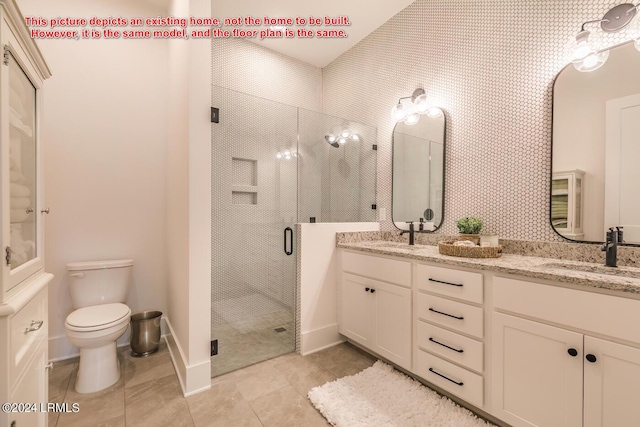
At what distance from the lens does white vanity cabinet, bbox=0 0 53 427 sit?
2.65 feet

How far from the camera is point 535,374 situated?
4.13 ft

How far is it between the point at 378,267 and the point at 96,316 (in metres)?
1.97

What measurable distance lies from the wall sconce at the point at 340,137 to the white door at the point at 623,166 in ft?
6.02

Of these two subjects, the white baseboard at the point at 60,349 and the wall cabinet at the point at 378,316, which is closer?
the wall cabinet at the point at 378,316

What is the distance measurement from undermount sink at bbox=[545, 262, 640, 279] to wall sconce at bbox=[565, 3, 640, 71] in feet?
3.66

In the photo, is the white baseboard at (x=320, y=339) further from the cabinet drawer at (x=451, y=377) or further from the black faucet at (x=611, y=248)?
the black faucet at (x=611, y=248)

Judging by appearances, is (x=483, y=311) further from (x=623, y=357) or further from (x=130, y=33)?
(x=130, y=33)

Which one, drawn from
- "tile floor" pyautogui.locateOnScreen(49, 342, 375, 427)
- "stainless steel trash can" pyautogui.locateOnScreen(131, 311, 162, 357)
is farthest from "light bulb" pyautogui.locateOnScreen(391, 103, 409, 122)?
"stainless steel trash can" pyautogui.locateOnScreen(131, 311, 162, 357)

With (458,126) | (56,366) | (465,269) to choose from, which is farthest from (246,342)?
(458,126)

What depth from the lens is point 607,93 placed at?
1524 millimetres

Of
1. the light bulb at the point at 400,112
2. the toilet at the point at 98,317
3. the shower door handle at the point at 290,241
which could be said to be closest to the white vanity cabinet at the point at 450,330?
the shower door handle at the point at 290,241

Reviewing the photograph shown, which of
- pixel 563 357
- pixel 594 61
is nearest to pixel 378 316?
pixel 563 357

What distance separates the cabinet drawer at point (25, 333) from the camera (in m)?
0.85

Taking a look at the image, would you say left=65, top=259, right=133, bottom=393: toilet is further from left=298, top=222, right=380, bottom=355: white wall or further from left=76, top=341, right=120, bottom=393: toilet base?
left=298, top=222, right=380, bottom=355: white wall
